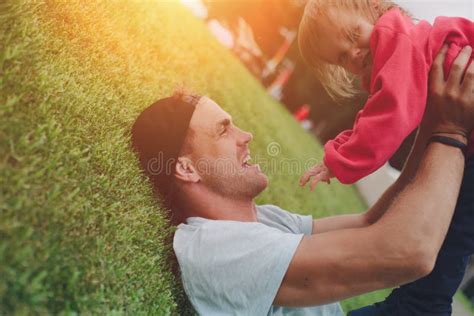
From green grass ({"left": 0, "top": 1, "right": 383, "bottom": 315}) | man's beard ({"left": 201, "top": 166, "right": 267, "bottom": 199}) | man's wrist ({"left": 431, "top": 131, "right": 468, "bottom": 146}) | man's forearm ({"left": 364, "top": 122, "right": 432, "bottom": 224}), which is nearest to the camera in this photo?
green grass ({"left": 0, "top": 1, "right": 383, "bottom": 315})

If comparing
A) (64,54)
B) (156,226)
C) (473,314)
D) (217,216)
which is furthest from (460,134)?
(473,314)

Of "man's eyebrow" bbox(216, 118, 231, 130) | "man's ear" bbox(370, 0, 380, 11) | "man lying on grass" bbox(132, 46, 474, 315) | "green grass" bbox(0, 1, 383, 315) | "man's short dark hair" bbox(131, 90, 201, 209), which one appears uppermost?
"green grass" bbox(0, 1, 383, 315)

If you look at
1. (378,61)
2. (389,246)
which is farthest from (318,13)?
(389,246)

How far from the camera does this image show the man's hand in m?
1.08

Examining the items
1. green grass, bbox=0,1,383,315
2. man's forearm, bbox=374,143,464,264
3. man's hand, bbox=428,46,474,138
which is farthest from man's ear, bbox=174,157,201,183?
man's hand, bbox=428,46,474,138

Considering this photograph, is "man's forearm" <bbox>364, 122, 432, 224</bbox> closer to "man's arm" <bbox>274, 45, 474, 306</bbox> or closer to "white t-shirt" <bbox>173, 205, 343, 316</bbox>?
"man's arm" <bbox>274, 45, 474, 306</bbox>

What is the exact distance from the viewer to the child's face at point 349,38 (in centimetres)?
134

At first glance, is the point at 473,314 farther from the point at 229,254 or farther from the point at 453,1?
the point at 229,254

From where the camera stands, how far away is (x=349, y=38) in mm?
1351

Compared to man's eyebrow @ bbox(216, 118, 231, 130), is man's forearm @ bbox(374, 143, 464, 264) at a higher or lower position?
lower

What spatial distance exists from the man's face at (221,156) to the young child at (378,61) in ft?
0.56

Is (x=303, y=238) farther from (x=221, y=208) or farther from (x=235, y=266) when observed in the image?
(x=221, y=208)

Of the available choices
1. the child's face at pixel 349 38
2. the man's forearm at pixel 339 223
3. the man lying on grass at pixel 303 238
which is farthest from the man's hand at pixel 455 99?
the man's forearm at pixel 339 223

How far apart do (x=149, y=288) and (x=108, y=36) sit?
47.7 inches
